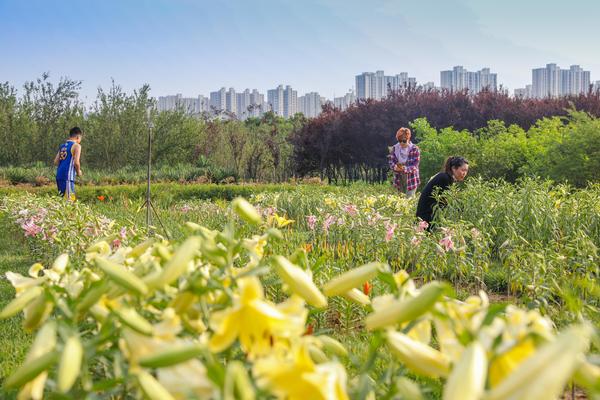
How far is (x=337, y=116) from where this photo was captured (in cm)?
2184

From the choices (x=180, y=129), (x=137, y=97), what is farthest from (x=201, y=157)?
(x=137, y=97)

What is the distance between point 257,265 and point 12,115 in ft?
71.9

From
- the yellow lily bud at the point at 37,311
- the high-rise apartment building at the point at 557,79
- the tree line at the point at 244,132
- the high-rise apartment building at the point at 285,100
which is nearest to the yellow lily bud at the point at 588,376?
the yellow lily bud at the point at 37,311

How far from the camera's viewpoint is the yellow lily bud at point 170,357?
78cm

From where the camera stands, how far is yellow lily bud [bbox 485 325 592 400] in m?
0.66

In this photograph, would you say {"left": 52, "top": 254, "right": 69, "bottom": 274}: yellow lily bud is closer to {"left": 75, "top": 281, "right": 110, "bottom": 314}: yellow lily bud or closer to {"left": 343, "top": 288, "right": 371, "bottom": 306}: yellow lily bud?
{"left": 75, "top": 281, "right": 110, "bottom": 314}: yellow lily bud

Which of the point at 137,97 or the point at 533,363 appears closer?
the point at 533,363

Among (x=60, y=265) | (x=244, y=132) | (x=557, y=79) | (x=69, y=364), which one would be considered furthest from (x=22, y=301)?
(x=557, y=79)

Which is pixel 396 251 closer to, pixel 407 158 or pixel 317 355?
pixel 407 158

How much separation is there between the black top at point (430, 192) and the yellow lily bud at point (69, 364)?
19.3ft

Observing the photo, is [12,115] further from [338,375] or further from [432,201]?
[338,375]

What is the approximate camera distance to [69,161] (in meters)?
9.40

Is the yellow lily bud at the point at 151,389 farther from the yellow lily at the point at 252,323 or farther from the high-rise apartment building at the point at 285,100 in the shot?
the high-rise apartment building at the point at 285,100

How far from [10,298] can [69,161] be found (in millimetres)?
4848
